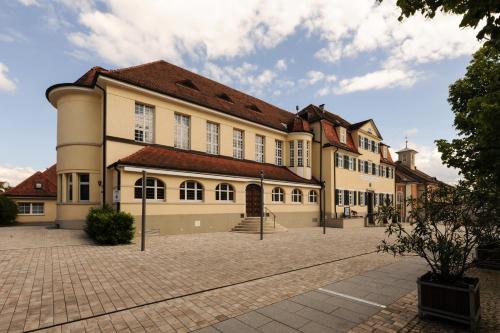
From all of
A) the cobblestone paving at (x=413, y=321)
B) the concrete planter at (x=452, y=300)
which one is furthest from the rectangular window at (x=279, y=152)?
the concrete planter at (x=452, y=300)

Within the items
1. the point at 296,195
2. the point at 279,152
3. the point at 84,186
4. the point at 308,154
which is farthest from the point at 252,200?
the point at 84,186

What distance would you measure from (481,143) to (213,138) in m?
17.1

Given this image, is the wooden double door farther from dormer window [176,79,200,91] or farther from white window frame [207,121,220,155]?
dormer window [176,79,200,91]

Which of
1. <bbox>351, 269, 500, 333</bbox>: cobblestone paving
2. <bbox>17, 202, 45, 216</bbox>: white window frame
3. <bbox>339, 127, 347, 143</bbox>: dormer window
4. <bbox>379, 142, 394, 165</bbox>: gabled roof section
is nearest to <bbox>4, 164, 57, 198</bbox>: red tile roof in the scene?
<bbox>17, 202, 45, 216</bbox>: white window frame

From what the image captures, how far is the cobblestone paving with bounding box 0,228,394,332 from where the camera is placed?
190 inches

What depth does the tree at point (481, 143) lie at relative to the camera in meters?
4.98

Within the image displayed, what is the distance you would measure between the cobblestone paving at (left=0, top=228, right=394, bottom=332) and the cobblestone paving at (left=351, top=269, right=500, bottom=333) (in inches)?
70.9

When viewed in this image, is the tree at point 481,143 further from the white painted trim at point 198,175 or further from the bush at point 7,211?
the bush at point 7,211

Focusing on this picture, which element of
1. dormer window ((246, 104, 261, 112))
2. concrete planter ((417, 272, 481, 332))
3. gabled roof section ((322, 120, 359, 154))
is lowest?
concrete planter ((417, 272, 481, 332))

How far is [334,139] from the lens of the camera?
90.8 ft

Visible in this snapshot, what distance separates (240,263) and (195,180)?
9.36 metres

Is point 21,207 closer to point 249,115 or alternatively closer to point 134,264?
point 249,115

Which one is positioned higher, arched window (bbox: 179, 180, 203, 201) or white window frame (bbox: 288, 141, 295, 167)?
white window frame (bbox: 288, 141, 295, 167)

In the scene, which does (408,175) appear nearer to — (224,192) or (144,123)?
(224,192)
